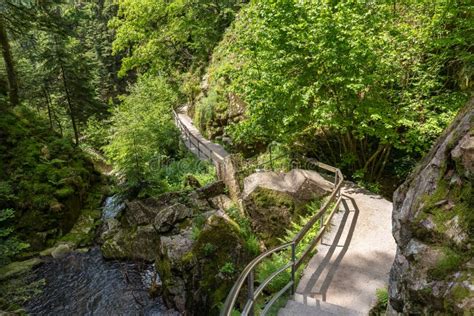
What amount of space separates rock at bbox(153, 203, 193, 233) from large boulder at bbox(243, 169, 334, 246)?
2.84 m

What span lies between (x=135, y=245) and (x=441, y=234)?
1107 cm

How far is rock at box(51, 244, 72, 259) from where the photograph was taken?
12847mm

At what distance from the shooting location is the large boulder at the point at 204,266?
8672mm

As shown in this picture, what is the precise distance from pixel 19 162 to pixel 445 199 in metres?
17.5

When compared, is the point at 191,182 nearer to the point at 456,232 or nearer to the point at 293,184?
the point at 293,184

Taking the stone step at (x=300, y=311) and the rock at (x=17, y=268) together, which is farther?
the rock at (x=17, y=268)

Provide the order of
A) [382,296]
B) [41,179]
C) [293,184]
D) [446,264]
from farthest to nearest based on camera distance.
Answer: [41,179] → [293,184] → [382,296] → [446,264]

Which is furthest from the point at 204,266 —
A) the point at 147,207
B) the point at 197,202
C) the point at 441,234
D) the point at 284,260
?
the point at 441,234

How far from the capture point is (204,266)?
29.3 feet

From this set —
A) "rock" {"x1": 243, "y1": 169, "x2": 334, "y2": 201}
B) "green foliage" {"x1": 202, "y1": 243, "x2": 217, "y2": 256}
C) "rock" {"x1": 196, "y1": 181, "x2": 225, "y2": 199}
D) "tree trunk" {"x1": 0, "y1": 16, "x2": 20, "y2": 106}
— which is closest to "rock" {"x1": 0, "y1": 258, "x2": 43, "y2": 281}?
"rock" {"x1": 196, "y1": 181, "x2": 225, "y2": 199}

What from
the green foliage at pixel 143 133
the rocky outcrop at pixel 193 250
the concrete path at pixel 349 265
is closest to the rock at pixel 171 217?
the rocky outcrop at pixel 193 250

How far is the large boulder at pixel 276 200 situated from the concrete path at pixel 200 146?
6960mm

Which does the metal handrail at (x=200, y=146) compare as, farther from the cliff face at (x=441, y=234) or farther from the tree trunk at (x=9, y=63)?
the cliff face at (x=441, y=234)

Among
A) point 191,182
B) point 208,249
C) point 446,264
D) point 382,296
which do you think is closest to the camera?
point 446,264
